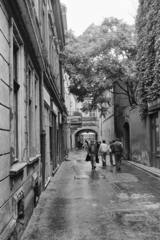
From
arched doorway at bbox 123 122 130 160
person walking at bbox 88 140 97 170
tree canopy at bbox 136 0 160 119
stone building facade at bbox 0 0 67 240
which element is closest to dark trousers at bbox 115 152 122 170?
person walking at bbox 88 140 97 170

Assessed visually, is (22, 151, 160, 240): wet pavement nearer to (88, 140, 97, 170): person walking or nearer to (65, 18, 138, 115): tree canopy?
(88, 140, 97, 170): person walking

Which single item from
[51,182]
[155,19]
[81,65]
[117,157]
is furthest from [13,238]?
[81,65]

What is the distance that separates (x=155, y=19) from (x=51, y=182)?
940cm

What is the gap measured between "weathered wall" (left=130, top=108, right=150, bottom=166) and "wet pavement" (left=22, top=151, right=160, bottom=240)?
7354mm

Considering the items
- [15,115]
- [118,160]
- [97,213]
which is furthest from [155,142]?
[15,115]

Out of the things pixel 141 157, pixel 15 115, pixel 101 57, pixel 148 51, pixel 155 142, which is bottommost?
pixel 141 157

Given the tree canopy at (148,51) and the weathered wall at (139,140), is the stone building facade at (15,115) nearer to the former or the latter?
the tree canopy at (148,51)

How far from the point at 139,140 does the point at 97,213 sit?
13.3 m

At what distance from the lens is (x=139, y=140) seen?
63.9 feet

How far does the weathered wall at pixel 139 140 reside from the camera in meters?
17.6

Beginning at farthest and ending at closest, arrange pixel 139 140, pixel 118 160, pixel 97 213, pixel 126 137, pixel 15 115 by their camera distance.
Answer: pixel 126 137
pixel 139 140
pixel 118 160
pixel 97 213
pixel 15 115

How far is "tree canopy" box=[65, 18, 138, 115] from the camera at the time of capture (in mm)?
20766

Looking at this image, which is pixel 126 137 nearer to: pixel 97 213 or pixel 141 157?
pixel 141 157

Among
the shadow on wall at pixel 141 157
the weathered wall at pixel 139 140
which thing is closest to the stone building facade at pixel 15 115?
the shadow on wall at pixel 141 157
